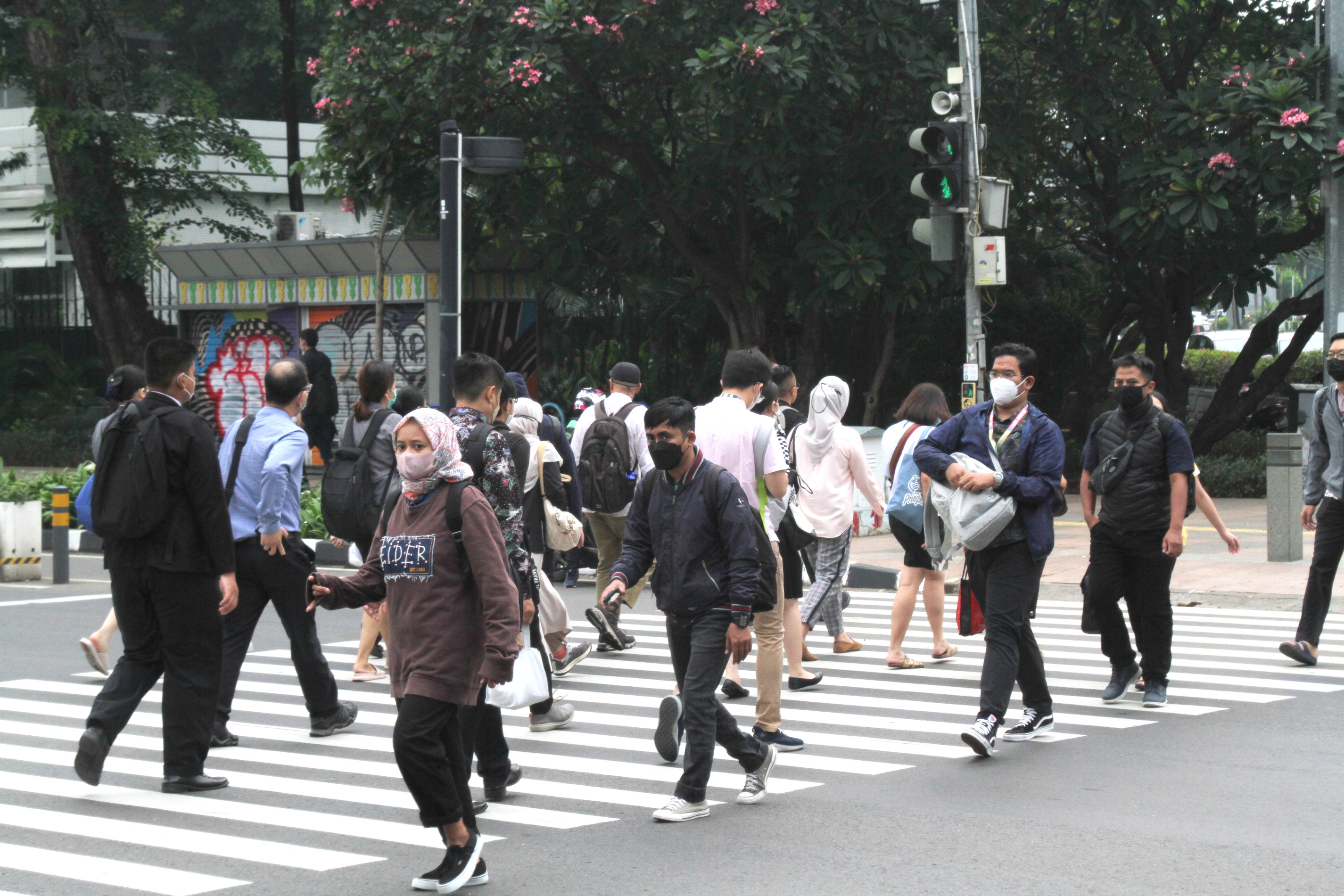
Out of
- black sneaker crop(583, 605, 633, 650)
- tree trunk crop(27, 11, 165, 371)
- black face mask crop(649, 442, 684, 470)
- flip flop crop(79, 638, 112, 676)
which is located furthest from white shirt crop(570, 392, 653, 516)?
tree trunk crop(27, 11, 165, 371)

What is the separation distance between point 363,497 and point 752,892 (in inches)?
169

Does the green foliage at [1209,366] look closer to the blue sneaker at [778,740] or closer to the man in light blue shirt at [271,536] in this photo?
the blue sneaker at [778,740]

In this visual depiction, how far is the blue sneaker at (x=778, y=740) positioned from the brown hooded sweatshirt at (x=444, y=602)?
1961 millimetres

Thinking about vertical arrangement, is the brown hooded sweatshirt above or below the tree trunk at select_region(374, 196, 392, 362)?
below

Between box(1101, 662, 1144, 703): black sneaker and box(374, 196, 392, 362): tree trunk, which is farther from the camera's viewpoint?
box(374, 196, 392, 362): tree trunk

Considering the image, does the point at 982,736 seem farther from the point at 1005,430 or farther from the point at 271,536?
the point at 271,536

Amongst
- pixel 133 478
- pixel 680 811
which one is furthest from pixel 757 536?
pixel 133 478

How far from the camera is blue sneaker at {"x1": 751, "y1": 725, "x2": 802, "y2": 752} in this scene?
713 centimetres

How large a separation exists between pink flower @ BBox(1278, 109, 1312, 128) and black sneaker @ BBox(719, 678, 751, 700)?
1063cm

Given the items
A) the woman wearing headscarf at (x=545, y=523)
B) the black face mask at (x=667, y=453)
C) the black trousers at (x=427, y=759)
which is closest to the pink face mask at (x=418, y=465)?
the black trousers at (x=427, y=759)

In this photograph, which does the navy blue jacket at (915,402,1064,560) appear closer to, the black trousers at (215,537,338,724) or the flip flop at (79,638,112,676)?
the black trousers at (215,537,338,724)

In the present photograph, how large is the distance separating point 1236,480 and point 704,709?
15394mm

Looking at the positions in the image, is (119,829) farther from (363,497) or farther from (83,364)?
(83,364)

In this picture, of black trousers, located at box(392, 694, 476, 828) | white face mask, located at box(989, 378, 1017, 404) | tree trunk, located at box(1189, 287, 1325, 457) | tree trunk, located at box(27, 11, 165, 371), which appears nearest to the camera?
black trousers, located at box(392, 694, 476, 828)
